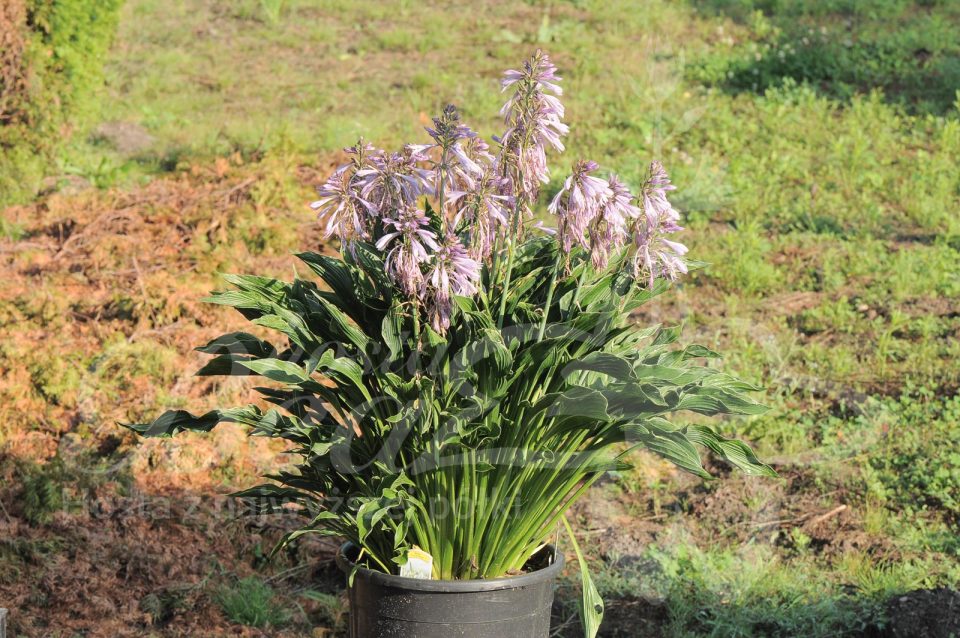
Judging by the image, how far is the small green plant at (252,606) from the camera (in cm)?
391

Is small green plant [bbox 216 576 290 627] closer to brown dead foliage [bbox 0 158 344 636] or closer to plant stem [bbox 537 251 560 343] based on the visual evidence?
brown dead foliage [bbox 0 158 344 636]

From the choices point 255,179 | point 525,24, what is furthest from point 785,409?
point 525,24

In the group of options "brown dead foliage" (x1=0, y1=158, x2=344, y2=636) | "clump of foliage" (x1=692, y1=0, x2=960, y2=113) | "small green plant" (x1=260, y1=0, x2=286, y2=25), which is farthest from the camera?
"small green plant" (x1=260, y1=0, x2=286, y2=25)

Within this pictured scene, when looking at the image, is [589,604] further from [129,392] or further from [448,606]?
[129,392]

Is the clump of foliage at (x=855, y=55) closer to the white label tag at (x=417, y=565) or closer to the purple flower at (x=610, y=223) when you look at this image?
the purple flower at (x=610, y=223)

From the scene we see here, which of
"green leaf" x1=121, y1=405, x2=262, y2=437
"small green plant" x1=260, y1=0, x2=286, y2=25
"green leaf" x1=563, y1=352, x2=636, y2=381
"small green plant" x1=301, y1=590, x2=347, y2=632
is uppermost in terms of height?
"small green plant" x1=260, y1=0, x2=286, y2=25

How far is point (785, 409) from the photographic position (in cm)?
515

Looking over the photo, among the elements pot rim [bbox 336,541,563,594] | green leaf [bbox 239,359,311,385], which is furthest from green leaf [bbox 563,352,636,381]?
green leaf [bbox 239,359,311,385]

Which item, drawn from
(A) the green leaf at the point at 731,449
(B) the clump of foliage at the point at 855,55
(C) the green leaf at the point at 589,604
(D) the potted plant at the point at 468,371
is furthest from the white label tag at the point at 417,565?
(B) the clump of foliage at the point at 855,55

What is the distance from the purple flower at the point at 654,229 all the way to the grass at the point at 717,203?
170cm

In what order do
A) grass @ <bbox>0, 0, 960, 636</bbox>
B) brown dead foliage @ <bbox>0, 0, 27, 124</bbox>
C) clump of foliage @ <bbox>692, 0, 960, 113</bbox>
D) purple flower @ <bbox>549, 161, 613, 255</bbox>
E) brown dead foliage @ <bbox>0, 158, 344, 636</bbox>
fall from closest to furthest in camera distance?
1. purple flower @ <bbox>549, 161, 613, 255</bbox>
2. brown dead foliage @ <bbox>0, 158, 344, 636</bbox>
3. grass @ <bbox>0, 0, 960, 636</bbox>
4. brown dead foliage @ <bbox>0, 0, 27, 124</bbox>
5. clump of foliage @ <bbox>692, 0, 960, 113</bbox>

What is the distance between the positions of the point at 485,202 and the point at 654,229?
445mm

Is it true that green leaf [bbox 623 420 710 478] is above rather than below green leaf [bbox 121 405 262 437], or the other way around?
above

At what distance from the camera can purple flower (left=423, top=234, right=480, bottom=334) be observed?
2.58 metres
